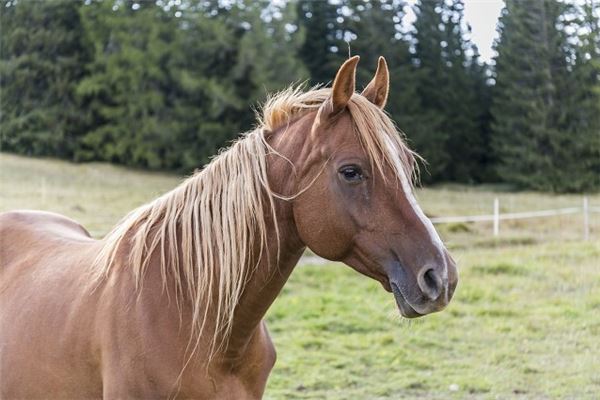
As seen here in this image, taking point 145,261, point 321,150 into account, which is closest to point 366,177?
point 321,150

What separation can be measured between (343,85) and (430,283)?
0.65 meters

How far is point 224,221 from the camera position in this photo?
229cm

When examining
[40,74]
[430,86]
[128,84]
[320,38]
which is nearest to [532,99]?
[430,86]

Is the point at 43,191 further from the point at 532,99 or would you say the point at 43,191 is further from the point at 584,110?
the point at 584,110

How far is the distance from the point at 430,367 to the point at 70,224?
326cm

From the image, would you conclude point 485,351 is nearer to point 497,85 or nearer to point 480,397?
point 480,397

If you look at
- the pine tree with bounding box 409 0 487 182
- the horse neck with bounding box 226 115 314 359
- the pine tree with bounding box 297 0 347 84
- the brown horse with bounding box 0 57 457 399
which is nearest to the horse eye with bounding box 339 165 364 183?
the brown horse with bounding box 0 57 457 399

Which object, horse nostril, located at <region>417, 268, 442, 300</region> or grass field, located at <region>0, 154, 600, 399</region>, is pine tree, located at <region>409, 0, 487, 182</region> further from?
horse nostril, located at <region>417, 268, 442, 300</region>

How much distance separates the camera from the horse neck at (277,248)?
225 cm

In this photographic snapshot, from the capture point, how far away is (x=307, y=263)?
33.5 ft

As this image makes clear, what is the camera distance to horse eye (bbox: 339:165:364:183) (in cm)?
210

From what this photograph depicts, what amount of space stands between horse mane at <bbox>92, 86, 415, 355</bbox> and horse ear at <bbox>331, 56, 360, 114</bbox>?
0.13 feet

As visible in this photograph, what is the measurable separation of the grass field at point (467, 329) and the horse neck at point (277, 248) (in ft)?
1.41

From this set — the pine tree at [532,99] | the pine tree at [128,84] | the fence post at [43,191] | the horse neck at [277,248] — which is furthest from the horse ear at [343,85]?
the pine tree at [128,84]
